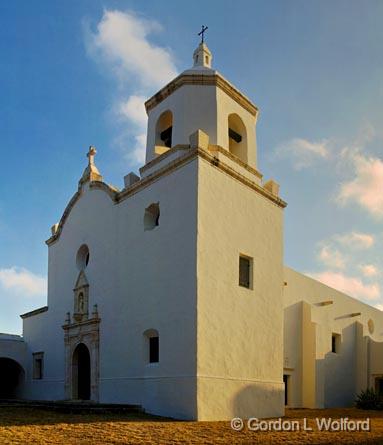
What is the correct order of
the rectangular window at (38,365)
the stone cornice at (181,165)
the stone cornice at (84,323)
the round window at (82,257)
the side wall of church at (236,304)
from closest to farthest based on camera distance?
the side wall of church at (236,304) < the stone cornice at (181,165) < the stone cornice at (84,323) < the round window at (82,257) < the rectangular window at (38,365)

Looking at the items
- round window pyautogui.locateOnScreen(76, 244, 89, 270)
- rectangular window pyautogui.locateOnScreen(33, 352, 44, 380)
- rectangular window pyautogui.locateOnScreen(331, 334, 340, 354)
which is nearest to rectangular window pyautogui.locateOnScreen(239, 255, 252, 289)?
round window pyautogui.locateOnScreen(76, 244, 89, 270)

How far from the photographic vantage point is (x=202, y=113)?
1494 centimetres

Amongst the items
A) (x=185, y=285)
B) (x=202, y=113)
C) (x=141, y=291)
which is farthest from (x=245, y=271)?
(x=202, y=113)

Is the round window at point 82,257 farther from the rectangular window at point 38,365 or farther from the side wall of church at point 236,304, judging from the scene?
the side wall of church at point 236,304

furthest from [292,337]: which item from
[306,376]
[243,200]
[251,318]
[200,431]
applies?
[200,431]

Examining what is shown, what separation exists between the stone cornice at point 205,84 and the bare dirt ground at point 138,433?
10.1 meters

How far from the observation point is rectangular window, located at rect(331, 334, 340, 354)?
2178 centimetres

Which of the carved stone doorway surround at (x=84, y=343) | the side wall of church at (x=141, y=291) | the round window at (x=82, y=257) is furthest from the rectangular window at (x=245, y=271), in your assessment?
the round window at (x=82, y=257)

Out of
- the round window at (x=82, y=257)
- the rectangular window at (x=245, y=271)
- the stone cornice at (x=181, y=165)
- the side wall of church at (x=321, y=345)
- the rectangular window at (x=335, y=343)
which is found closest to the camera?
the stone cornice at (x=181, y=165)

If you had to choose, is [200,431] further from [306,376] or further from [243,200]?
[306,376]

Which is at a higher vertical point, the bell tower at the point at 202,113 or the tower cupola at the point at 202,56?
the tower cupola at the point at 202,56

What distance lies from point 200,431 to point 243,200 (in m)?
7.10

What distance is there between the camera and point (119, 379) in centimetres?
1421

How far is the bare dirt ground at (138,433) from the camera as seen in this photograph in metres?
8.48
